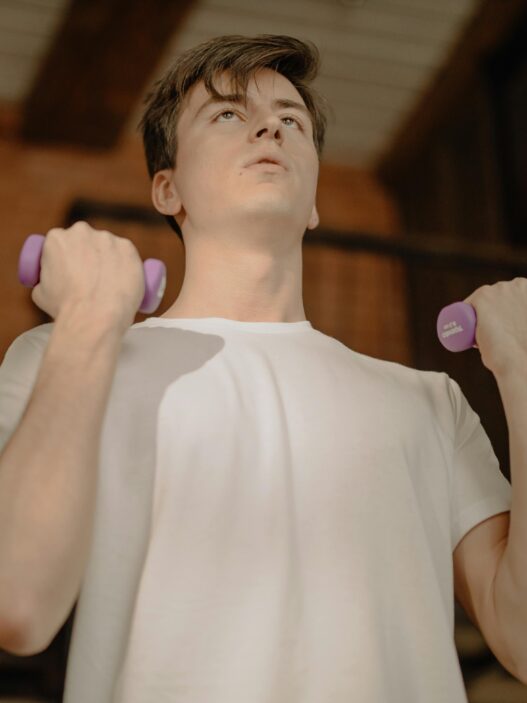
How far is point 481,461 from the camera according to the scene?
1459 millimetres

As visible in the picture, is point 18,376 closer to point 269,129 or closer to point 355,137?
point 269,129

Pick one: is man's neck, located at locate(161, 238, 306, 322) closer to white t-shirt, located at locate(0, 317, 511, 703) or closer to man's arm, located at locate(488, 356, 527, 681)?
white t-shirt, located at locate(0, 317, 511, 703)

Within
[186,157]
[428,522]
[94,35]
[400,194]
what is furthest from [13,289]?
[428,522]

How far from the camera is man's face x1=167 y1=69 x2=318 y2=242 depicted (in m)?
1.45

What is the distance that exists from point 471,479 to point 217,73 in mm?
688

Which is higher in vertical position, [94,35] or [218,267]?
[94,35]

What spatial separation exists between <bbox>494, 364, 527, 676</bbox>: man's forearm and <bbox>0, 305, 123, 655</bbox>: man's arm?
51cm

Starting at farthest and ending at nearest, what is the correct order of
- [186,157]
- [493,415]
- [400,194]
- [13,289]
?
[400,194] < [13,289] < [493,415] < [186,157]

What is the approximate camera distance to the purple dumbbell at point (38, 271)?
1229 mm

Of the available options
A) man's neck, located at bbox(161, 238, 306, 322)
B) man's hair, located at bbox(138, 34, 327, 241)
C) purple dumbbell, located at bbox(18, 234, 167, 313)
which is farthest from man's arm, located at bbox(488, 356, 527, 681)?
man's hair, located at bbox(138, 34, 327, 241)

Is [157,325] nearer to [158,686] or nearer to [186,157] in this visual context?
[186,157]

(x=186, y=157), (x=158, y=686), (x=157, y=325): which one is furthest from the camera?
(x=186, y=157)

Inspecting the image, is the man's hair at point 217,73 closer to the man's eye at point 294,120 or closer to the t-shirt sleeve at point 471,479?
the man's eye at point 294,120

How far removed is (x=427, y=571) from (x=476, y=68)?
405 cm
